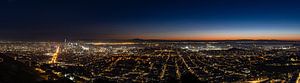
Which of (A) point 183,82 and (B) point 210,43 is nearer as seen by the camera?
(A) point 183,82

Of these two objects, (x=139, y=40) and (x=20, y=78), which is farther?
(x=139, y=40)

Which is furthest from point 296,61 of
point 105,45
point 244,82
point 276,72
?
point 105,45

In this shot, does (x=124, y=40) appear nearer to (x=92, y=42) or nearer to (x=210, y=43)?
(x=92, y=42)

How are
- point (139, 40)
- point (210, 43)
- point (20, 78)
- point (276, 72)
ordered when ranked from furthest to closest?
point (210, 43)
point (139, 40)
point (276, 72)
point (20, 78)

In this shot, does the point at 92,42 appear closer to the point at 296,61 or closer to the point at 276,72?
the point at 296,61

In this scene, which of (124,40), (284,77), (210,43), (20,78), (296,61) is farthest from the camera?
(210,43)

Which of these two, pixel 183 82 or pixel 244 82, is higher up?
pixel 183 82

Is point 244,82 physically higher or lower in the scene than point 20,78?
lower

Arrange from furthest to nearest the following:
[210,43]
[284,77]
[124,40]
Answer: [210,43], [124,40], [284,77]

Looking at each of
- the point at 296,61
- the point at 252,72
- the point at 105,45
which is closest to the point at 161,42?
the point at 105,45
